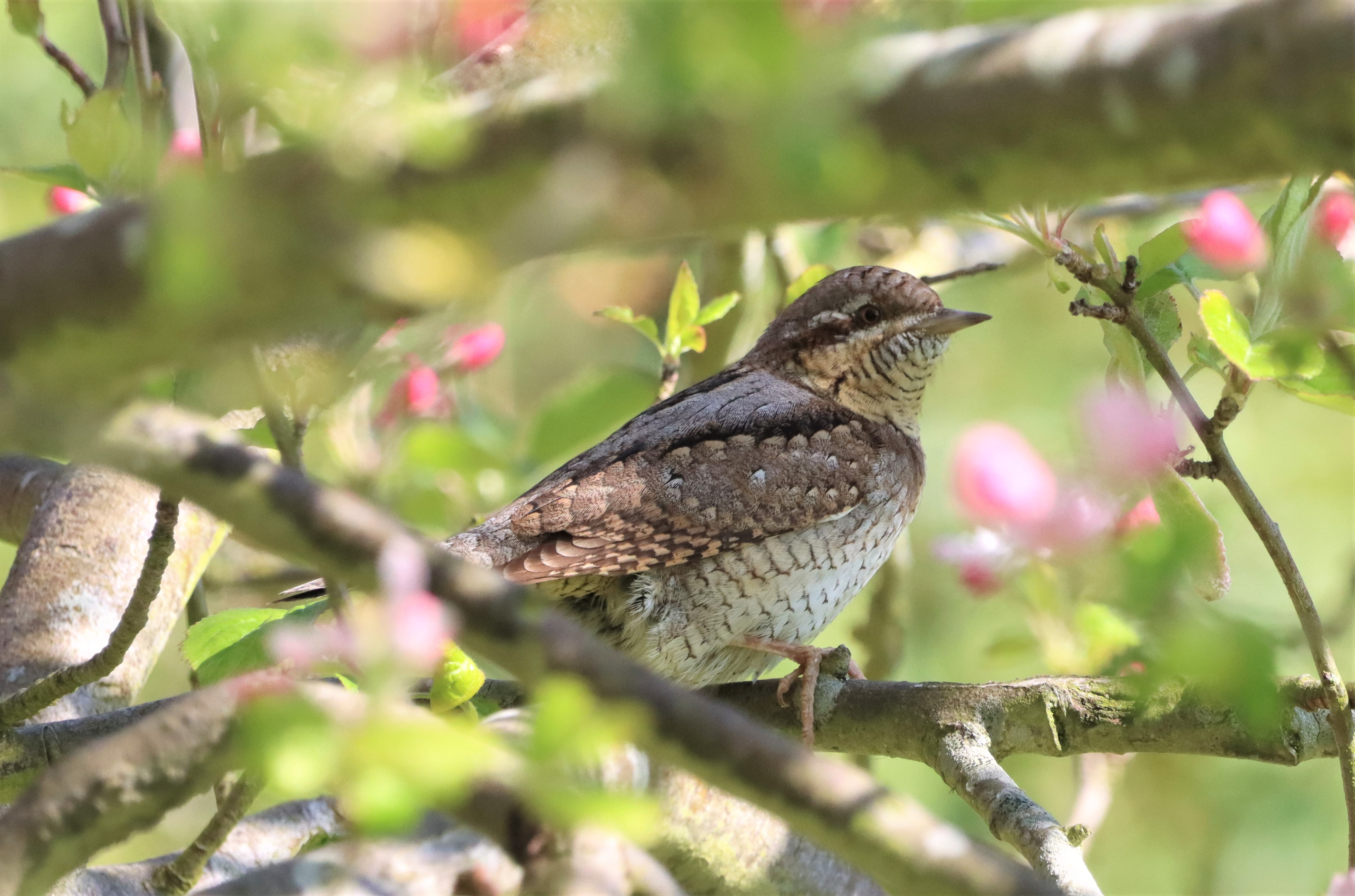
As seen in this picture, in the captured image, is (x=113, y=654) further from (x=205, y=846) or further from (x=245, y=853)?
(x=245, y=853)

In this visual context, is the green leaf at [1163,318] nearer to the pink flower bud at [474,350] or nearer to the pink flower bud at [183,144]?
the pink flower bud at [183,144]

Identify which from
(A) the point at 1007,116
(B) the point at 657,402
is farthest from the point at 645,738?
(B) the point at 657,402

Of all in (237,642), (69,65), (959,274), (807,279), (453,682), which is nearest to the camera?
(453,682)

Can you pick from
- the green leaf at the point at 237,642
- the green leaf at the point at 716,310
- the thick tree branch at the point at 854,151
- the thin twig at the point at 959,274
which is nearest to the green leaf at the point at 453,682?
the green leaf at the point at 237,642

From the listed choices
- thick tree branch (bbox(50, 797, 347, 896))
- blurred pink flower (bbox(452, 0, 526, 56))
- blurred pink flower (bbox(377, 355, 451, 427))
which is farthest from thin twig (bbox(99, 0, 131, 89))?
thick tree branch (bbox(50, 797, 347, 896))

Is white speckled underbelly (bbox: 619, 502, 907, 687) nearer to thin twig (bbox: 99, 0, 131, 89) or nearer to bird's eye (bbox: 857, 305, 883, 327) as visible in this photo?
bird's eye (bbox: 857, 305, 883, 327)

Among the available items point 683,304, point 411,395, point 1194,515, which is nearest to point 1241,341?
point 1194,515
